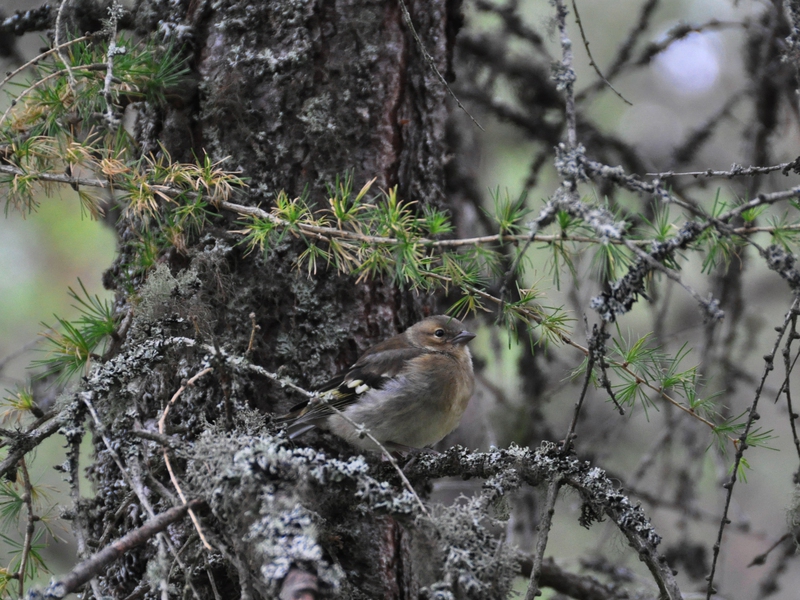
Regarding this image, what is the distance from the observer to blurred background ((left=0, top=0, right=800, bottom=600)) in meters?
4.39

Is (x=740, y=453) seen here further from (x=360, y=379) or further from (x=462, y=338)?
(x=462, y=338)

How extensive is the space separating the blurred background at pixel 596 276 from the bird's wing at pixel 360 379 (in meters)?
0.81

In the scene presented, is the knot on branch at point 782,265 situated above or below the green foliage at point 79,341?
above

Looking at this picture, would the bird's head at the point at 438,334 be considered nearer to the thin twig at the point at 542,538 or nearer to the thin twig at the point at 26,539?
the thin twig at the point at 542,538

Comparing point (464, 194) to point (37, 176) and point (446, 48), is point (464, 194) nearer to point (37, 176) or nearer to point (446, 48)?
point (446, 48)

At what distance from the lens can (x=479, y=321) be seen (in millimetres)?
4754

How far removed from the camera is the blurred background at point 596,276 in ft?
14.4

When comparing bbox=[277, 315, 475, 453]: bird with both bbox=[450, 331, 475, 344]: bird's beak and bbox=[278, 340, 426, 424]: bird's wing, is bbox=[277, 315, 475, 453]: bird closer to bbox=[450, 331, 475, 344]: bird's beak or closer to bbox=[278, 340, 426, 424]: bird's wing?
bbox=[278, 340, 426, 424]: bird's wing

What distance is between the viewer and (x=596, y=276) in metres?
→ 2.68

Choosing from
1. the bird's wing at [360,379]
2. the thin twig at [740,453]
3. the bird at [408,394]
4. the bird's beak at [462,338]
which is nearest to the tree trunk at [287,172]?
the bird's wing at [360,379]

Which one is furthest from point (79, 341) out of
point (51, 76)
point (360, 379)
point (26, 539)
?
point (360, 379)

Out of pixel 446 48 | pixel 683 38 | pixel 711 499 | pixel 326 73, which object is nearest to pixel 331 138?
pixel 326 73

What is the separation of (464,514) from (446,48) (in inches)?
100

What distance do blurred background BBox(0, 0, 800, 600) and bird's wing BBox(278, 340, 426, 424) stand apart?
2.65 ft
